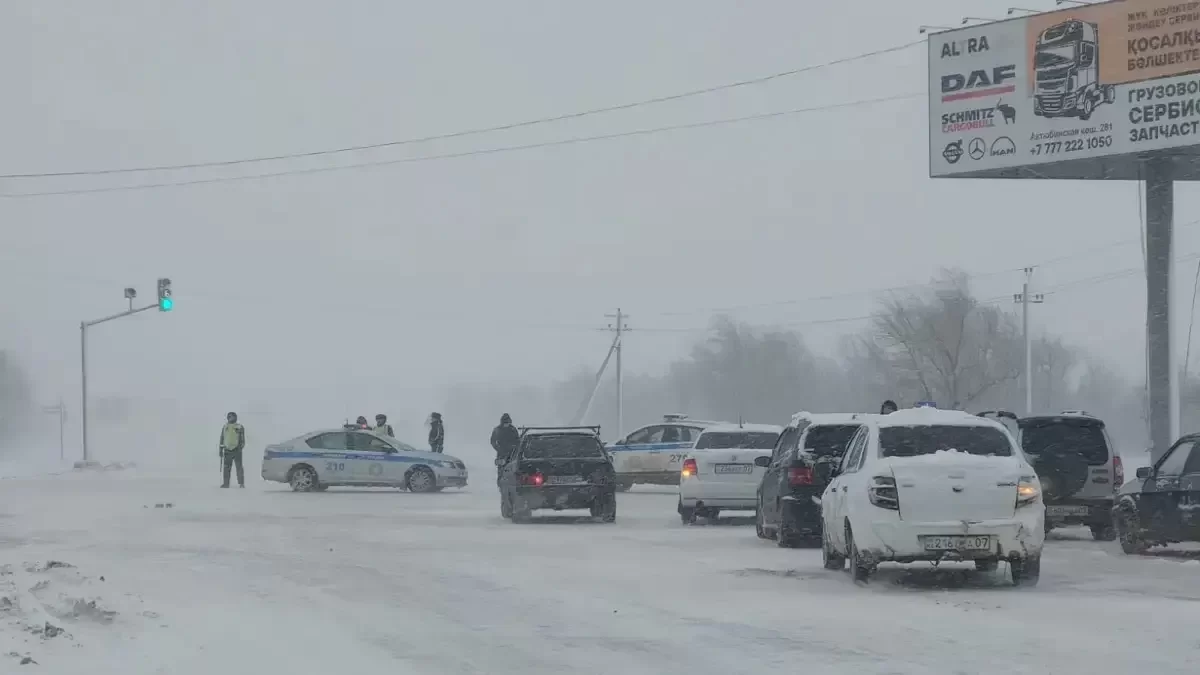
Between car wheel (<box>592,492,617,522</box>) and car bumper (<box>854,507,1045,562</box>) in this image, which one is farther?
car wheel (<box>592,492,617,522</box>)

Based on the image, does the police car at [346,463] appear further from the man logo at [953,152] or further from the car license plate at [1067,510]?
the car license plate at [1067,510]

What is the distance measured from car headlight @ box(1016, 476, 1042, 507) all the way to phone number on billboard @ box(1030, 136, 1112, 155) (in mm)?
19953

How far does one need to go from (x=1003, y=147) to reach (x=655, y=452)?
33.4 ft

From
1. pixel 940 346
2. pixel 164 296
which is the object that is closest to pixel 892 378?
pixel 940 346

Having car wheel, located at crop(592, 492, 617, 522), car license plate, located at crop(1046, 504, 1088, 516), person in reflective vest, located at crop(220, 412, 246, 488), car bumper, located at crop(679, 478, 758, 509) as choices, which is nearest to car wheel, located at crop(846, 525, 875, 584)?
car license plate, located at crop(1046, 504, 1088, 516)

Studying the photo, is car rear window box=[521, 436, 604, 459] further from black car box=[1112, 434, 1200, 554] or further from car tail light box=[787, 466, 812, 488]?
black car box=[1112, 434, 1200, 554]

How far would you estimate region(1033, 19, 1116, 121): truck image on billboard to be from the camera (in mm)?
32844

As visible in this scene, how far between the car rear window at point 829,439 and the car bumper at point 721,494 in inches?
206

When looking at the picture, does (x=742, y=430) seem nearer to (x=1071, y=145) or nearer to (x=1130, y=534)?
(x=1130, y=534)

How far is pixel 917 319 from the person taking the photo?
104500 mm

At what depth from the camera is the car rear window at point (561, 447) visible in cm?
2592

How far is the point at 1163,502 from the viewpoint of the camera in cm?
1762

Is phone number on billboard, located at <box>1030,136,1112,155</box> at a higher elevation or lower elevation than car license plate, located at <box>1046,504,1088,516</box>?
higher

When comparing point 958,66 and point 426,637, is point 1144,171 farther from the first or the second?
point 426,637
